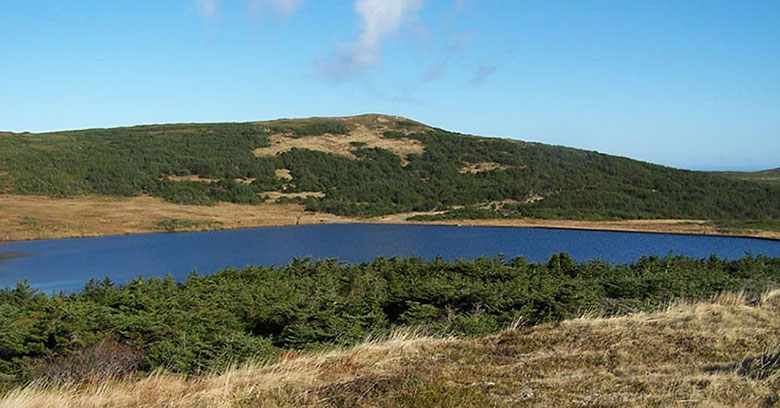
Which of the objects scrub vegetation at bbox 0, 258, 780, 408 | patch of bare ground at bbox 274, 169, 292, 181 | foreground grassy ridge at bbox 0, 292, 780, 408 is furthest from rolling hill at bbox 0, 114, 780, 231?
foreground grassy ridge at bbox 0, 292, 780, 408

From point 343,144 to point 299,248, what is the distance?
2359 inches

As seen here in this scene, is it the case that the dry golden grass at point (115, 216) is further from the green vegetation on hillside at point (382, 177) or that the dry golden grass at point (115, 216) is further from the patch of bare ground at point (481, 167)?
the patch of bare ground at point (481, 167)

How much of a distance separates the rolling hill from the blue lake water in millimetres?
13047

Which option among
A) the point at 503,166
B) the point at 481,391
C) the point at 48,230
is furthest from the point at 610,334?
the point at 503,166

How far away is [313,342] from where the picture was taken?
10273 millimetres

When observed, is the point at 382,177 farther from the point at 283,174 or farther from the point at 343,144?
the point at 343,144

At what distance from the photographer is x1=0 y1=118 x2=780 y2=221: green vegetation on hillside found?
244ft

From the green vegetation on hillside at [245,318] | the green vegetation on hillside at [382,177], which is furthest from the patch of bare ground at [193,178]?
the green vegetation on hillside at [245,318]

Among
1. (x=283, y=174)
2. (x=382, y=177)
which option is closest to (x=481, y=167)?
(x=382, y=177)

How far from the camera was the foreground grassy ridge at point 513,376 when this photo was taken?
589 centimetres

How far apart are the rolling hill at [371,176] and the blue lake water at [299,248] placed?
13047 mm

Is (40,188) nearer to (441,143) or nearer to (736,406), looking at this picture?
(441,143)

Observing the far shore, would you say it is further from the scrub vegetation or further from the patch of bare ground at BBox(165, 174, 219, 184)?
the scrub vegetation

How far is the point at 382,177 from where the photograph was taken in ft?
296
